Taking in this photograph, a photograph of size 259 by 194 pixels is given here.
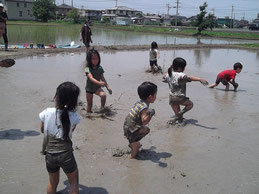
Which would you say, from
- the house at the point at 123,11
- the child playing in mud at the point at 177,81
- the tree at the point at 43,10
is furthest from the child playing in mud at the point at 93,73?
the house at the point at 123,11

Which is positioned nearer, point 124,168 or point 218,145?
point 124,168

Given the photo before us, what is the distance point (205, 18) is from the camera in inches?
1613

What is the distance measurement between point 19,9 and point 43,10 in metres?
11.6

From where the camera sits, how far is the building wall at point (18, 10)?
62.6 meters

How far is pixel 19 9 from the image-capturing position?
64.3 metres

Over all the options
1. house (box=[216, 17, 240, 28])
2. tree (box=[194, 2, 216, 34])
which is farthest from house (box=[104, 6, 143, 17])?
tree (box=[194, 2, 216, 34])

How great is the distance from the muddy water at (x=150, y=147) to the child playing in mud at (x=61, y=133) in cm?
52

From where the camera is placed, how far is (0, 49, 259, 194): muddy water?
3.33 m

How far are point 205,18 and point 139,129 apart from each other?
4088cm

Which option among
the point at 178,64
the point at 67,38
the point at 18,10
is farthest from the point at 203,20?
the point at 18,10

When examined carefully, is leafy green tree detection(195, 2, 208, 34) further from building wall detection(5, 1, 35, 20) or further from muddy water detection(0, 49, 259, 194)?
building wall detection(5, 1, 35, 20)

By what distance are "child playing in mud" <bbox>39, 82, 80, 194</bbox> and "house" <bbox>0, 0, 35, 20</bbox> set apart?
66451mm

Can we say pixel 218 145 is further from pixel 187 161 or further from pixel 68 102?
pixel 68 102

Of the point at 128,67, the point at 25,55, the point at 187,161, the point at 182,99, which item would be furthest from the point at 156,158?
the point at 25,55
